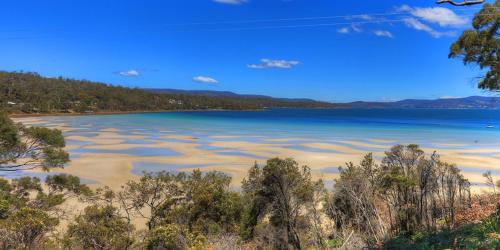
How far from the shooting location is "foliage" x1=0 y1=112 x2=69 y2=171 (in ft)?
45.3

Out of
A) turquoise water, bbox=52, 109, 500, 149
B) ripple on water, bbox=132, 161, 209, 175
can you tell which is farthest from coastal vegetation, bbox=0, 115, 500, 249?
turquoise water, bbox=52, 109, 500, 149

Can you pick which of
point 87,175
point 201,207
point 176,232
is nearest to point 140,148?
point 87,175

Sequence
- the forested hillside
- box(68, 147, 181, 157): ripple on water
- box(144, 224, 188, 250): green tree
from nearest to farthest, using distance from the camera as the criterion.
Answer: box(144, 224, 188, 250): green tree → box(68, 147, 181, 157): ripple on water → the forested hillside

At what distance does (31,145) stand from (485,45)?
1590cm

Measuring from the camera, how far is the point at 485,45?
933cm

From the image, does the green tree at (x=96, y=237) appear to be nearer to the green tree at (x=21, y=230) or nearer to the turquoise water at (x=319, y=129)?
the green tree at (x=21, y=230)

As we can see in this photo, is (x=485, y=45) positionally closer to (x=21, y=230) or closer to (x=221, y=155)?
(x=21, y=230)

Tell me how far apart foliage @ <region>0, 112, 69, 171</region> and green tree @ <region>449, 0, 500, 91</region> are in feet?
47.2

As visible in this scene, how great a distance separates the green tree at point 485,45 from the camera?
902 centimetres

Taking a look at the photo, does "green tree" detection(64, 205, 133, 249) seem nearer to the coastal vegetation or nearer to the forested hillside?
the coastal vegetation

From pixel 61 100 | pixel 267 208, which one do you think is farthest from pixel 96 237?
pixel 61 100

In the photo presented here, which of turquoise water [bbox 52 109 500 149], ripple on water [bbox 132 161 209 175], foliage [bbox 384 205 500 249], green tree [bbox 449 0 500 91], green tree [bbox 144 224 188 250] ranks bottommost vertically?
ripple on water [bbox 132 161 209 175]

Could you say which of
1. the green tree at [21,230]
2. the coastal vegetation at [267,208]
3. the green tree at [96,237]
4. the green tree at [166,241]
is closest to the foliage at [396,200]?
the coastal vegetation at [267,208]

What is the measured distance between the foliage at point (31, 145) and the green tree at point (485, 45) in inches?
566
